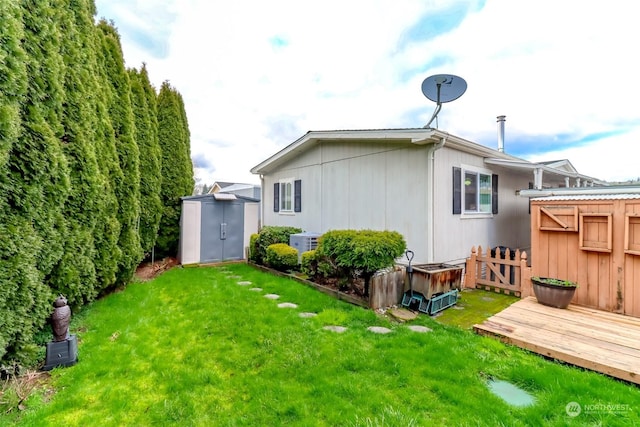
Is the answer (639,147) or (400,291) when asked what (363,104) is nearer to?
(400,291)

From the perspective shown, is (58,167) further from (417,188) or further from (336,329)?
(417,188)

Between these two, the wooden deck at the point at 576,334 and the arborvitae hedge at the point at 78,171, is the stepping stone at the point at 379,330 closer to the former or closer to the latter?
the wooden deck at the point at 576,334

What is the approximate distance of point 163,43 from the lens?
805 cm

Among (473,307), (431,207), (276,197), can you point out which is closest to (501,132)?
(431,207)

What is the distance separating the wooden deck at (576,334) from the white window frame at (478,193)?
2793mm

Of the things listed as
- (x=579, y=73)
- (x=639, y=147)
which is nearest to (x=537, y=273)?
(x=579, y=73)

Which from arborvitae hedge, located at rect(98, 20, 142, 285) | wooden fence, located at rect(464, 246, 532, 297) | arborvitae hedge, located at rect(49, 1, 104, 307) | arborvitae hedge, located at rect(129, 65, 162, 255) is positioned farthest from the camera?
arborvitae hedge, located at rect(129, 65, 162, 255)

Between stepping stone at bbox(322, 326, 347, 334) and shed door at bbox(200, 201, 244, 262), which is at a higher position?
shed door at bbox(200, 201, 244, 262)

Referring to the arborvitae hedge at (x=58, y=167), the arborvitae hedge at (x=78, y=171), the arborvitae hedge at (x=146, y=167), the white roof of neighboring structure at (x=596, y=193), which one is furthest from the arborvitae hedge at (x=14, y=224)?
the white roof of neighboring structure at (x=596, y=193)

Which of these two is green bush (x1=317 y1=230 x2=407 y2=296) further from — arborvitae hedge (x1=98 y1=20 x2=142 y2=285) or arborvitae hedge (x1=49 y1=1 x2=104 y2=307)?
arborvitae hedge (x1=98 y1=20 x2=142 y2=285)

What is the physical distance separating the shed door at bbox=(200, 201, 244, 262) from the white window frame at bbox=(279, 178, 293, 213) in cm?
170

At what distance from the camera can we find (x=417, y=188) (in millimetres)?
6055

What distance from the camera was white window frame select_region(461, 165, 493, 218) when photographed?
6.59 m

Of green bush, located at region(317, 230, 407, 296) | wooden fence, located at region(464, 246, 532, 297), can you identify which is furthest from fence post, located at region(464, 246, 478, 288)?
green bush, located at region(317, 230, 407, 296)
